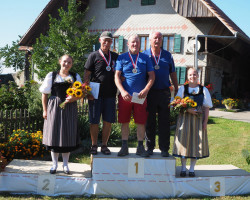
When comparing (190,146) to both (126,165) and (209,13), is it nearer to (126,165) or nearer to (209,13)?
(126,165)

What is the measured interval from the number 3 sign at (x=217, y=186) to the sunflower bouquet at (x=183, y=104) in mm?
1185

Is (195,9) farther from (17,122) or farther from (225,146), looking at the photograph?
(17,122)

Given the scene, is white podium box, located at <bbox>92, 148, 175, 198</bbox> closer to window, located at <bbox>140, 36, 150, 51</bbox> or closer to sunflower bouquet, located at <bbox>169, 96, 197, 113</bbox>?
sunflower bouquet, located at <bbox>169, 96, 197, 113</bbox>

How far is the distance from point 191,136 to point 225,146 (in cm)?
349

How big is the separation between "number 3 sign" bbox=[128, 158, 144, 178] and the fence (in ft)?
10.3

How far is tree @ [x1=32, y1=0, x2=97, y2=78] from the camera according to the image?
41.3ft

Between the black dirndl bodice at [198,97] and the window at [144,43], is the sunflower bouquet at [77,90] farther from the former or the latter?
the window at [144,43]

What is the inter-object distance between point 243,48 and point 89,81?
1799 cm

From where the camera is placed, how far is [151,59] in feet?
14.3

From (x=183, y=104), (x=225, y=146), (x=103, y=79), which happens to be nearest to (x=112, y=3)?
(x=225, y=146)

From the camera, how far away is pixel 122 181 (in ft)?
13.9

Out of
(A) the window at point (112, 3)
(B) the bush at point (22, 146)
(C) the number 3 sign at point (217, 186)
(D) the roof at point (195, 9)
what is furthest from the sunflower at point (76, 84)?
(A) the window at point (112, 3)

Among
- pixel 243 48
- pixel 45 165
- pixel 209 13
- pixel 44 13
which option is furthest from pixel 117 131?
pixel 243 48

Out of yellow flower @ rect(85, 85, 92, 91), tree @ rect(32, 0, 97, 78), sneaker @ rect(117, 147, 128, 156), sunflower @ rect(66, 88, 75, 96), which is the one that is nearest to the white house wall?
tree @ rect(32, 0, 97, 78)
